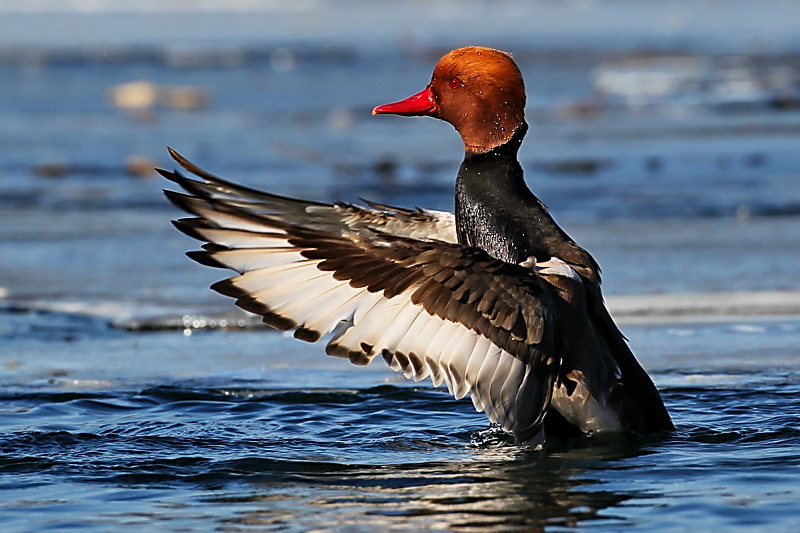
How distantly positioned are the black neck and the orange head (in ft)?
0.15

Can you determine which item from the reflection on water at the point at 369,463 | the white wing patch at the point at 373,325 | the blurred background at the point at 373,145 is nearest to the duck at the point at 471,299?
the white wing patch at the point at 373,325

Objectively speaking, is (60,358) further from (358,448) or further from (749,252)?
(749,252)

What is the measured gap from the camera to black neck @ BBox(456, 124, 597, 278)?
15.5 feet

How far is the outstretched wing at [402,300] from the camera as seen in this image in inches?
166

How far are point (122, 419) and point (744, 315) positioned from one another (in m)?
3.40

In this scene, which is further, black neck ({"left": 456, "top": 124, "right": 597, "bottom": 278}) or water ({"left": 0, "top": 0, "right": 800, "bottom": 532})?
black neck ({"left": 456, "top": 124, "right": 597, "bottom": 278})

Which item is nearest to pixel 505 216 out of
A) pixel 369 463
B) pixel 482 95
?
pixel 482 95

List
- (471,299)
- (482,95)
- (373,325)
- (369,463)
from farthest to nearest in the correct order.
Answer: (482,95), (369,463), (373,325), (471,299)

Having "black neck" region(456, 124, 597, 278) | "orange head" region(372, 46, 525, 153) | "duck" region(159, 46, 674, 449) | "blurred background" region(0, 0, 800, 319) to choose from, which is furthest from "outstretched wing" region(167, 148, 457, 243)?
"blurred background" region(0, 0, 800, 319)

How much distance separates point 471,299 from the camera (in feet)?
13.8

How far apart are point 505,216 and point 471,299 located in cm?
64

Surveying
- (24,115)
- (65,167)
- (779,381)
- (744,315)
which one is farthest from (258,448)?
(24,115)

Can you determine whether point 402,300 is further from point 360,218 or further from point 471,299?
point 360,218

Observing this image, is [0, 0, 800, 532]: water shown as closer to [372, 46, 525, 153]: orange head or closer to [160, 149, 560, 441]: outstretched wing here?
[160, 149, 560, 441]: outstretched wing
